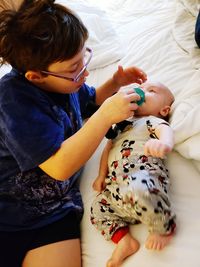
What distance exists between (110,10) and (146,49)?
60 cm

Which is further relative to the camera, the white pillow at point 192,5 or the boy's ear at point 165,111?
the white pillow at point 192,5

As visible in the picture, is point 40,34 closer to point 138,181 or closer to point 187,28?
point 138,181

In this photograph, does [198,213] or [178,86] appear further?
[178,86]

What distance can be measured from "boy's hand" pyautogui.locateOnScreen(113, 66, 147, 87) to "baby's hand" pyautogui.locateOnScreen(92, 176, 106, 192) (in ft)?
1.17

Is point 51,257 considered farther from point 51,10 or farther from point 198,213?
point 51,10

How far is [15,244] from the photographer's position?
900 mm

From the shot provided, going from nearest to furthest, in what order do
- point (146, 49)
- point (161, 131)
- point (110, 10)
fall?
point (161, 131) < point (146, 49) < point (110, 10)

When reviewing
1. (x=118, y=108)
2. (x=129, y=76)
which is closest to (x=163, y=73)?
(x=129, y=76)

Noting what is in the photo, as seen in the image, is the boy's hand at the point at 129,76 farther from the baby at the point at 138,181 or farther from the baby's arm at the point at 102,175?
the baby's arm at the point at 102,175

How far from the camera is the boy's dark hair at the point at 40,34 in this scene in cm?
78

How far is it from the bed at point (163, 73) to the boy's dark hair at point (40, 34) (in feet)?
1.18

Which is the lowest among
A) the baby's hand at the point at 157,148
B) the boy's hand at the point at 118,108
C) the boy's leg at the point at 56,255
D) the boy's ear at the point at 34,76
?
the boy's leg at the point at 56,255

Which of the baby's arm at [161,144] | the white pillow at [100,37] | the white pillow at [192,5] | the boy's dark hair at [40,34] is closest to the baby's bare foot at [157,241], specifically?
the baby's arm at [161,144]

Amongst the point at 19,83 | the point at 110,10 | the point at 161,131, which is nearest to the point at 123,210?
the point at 161,131
